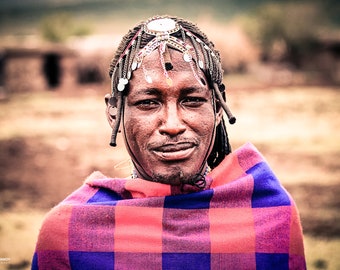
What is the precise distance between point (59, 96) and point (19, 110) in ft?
15.9

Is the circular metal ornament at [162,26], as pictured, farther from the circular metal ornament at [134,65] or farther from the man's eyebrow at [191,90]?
the man's eyebrow at [191,90]

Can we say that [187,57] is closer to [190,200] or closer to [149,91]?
[149,91]

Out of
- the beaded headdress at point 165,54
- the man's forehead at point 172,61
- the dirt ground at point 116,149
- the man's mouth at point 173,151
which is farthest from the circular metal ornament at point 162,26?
the dirt ground at point 116,149

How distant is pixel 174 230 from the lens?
2115 mm

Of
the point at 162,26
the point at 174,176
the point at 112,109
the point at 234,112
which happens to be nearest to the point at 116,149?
the point at 234,112

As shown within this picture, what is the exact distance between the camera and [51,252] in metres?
2.13

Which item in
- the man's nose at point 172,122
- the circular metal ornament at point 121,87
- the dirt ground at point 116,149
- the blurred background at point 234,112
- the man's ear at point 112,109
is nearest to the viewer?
the man's nose at point 172,122

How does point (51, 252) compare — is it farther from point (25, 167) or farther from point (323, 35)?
point (323, 35)

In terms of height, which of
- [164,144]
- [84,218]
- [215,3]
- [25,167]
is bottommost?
[25,167]

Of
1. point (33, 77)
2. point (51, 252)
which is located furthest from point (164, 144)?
point (33, 77)

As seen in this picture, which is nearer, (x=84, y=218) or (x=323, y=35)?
(x=84, y=218)

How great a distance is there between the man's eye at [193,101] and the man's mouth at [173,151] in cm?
18

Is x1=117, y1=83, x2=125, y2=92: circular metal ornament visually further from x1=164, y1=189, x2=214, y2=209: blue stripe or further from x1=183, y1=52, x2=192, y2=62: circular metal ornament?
x1=164, y1=189, x2=214, y2=209: blue stripe

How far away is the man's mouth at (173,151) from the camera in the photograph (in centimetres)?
208
